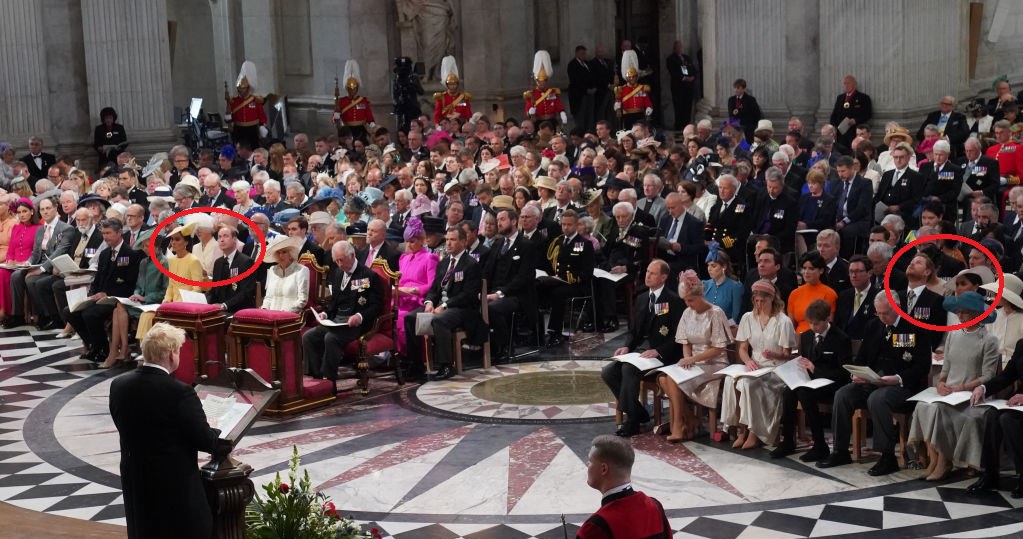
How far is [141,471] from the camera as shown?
24.7 ft

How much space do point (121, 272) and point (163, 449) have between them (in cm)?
871

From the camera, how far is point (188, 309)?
14.0 meters

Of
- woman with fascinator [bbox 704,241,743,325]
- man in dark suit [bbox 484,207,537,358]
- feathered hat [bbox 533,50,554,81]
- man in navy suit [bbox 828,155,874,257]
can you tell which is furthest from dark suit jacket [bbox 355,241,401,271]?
feathered hat [bbox 533,50,554,81]

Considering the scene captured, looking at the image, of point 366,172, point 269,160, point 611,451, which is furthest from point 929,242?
point 269,160

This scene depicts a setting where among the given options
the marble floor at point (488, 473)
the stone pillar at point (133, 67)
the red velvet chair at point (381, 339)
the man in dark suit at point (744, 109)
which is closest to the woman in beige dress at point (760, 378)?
the marble floor at point (488, 473)

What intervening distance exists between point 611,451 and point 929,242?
6942 millimetres

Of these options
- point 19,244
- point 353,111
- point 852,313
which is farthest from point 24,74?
point 852,313

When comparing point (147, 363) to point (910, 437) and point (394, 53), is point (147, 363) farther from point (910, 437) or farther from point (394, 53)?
point (394, 53)

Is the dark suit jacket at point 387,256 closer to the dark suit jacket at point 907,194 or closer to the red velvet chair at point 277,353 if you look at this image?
the red velvet chair at point 277,353

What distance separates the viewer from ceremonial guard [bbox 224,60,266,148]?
27.1 meters

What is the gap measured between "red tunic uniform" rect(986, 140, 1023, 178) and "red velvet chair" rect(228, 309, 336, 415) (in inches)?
333

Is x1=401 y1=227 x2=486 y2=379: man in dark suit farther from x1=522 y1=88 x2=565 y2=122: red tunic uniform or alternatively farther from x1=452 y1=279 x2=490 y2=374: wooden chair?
x1=522 y1=88 x2=565 y2=122: red tunic uniform

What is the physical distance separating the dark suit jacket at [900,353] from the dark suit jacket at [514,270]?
4532 millimetres

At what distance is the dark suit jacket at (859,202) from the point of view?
16.0 m
